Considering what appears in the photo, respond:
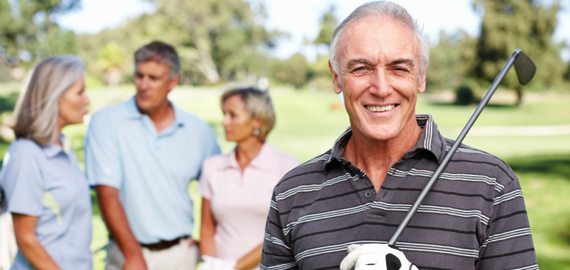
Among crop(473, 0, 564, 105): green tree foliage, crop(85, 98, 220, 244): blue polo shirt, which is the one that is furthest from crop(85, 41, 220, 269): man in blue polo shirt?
crop(473, 0, 564, 105): green tree foliage

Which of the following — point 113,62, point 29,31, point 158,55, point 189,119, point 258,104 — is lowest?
point 189,119

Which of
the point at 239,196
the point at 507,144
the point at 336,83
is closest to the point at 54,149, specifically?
the point at 239,196

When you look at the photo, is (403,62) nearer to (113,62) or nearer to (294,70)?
(113,62)

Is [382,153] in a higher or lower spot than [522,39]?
lower

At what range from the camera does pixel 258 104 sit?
372 cm

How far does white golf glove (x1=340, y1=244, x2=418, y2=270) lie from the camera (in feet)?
4.83

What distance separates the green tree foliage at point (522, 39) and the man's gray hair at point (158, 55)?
42049mm

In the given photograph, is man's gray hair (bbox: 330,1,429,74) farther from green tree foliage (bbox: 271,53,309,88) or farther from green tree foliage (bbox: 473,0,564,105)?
green tree foliage (bbox: 271,53,309,88)

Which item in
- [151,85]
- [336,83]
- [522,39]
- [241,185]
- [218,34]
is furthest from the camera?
[218,34]

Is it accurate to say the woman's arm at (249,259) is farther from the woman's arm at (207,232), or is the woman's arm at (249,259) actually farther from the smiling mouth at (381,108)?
the smiling mouth at (381,108)

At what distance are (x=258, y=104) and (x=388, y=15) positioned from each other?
2046 mm

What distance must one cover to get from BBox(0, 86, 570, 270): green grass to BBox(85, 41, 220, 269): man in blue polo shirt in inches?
101

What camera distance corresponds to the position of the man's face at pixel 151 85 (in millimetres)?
3582

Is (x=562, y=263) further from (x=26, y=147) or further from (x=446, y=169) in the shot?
(x=26, y=147)
